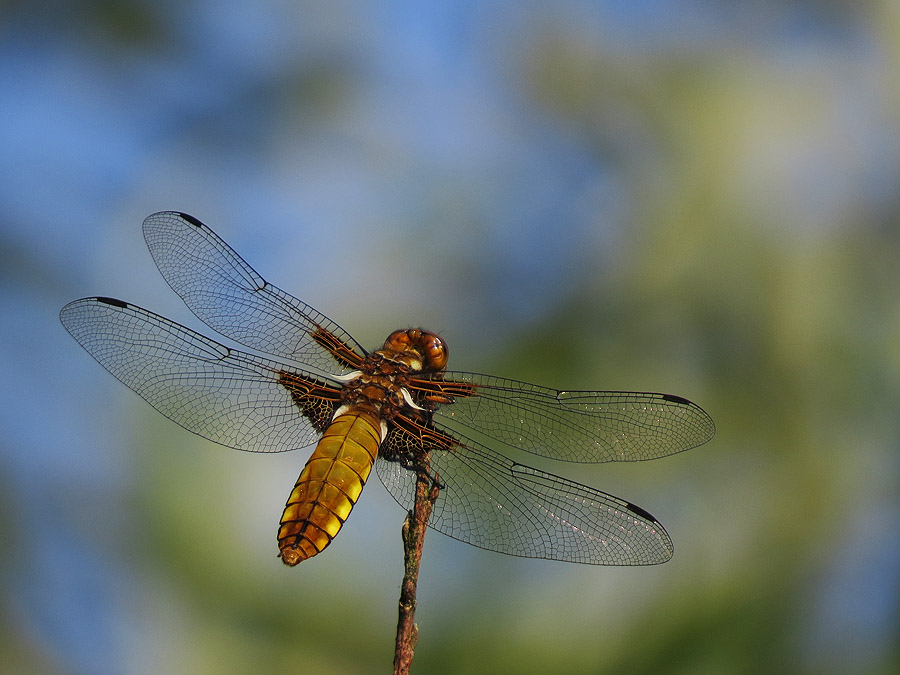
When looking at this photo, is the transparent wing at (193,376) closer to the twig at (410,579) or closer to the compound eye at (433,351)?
the compound eye at (433,351)

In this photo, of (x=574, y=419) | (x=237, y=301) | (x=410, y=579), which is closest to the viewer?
(x=410, y=579)

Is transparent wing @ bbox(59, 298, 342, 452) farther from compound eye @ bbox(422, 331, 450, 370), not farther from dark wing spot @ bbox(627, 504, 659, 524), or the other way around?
dark wing spot @ bbox(627, 504, 659, 524)

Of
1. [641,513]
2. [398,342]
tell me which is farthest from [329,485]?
[641,513]

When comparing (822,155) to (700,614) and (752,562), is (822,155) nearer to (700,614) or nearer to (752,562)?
(752,562)

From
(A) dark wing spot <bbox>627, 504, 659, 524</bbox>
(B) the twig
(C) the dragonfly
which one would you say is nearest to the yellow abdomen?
(C) the dragonfly

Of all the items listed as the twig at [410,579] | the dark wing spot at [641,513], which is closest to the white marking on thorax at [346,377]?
the twig at [410,579]

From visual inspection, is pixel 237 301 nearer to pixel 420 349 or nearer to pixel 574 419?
pixel 420 349

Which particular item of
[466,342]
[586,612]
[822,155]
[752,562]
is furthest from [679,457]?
[822,155]
